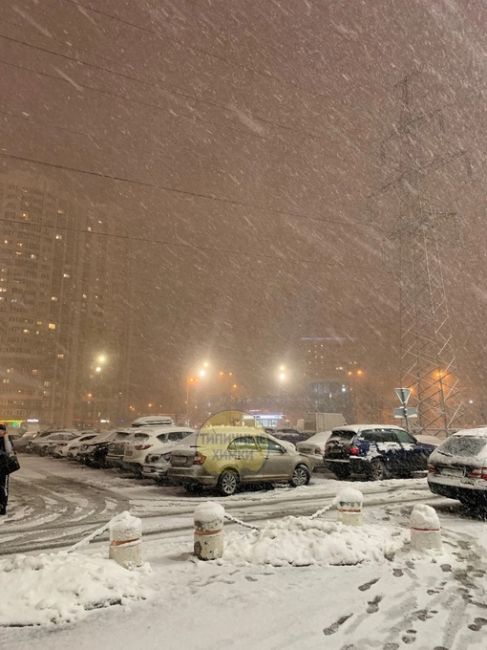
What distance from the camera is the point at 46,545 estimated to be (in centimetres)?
772

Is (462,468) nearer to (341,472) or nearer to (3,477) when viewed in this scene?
(341,472)

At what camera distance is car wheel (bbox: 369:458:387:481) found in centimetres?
1543

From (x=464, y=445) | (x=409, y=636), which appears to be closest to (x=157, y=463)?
(x=464, y=445)

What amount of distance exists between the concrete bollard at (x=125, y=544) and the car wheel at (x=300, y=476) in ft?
27.7

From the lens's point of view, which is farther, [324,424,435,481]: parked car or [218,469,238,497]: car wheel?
[324,424,435,481]: parked car

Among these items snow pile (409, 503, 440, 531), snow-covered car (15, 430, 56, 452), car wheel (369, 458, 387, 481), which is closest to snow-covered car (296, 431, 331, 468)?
car wheel (369, 458, 387, 481)

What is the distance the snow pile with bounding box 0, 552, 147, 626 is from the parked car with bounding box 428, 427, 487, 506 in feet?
21.6

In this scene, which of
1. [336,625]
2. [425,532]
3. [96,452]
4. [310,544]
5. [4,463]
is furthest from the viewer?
[96,452]

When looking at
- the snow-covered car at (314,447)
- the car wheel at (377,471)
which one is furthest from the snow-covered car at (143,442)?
the car wheel at (377,471)

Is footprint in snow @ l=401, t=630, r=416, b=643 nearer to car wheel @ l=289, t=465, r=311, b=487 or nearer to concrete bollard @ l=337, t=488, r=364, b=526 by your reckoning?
concrete bollard @ l=337, t=488, r=364, b=526

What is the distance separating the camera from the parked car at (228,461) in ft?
39.7

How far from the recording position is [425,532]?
6871mm

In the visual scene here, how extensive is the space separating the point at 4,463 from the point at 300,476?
7.63 m

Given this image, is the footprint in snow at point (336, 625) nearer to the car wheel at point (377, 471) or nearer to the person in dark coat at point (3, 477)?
the person in dark coat at point (3, 477)
